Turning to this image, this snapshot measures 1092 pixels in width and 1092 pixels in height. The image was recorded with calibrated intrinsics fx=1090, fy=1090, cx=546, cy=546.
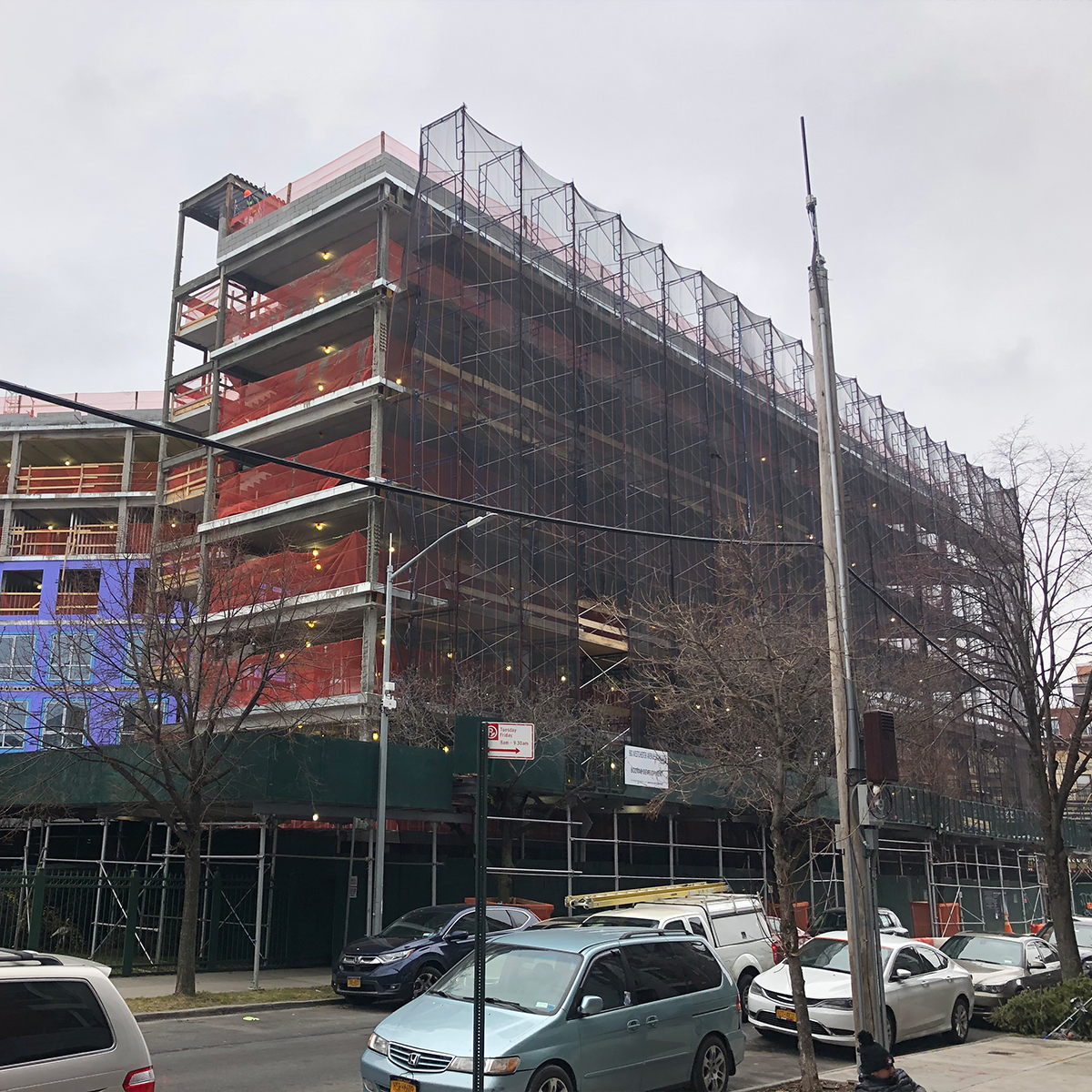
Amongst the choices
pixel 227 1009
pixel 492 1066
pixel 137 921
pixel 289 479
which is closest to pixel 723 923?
pixel 227 1009

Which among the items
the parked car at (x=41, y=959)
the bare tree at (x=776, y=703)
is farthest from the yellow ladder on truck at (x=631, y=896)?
the parked car at (x=41, y=959)

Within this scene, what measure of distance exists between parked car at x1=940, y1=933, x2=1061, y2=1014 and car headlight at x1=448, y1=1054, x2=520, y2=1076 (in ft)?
39.9

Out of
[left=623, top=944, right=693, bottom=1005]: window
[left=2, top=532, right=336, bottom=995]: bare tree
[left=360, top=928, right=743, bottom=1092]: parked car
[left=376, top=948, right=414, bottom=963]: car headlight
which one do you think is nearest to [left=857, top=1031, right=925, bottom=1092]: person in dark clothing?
[left=360, top=928, right=743, bottom=1092]: parked car

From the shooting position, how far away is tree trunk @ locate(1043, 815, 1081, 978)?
1894cm

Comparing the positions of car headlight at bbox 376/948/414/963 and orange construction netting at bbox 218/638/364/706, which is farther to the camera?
orange construction netting at bbox 218/638/364/706

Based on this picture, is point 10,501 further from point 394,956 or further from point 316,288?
point 394,956

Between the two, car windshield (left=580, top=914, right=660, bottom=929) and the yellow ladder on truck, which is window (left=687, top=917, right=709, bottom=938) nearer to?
car windshield (left=580, top=914, right=660, bottom=929)

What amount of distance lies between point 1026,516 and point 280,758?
15.2 meters

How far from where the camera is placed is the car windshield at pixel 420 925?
18.6 metres

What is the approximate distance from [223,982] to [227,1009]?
409 cm

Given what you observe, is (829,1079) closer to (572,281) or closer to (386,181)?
(572,281)

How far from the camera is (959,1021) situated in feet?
53.4

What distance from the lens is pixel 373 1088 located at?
935 centimetres

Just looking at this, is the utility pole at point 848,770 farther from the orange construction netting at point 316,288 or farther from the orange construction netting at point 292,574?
the orange construction netting at point 316,288
